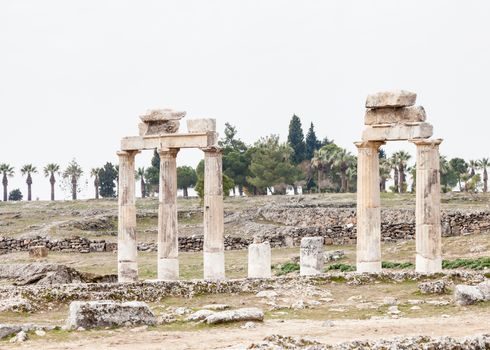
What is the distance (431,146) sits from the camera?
39281mm

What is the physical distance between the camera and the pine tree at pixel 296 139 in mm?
139625

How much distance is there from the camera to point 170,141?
41281mm

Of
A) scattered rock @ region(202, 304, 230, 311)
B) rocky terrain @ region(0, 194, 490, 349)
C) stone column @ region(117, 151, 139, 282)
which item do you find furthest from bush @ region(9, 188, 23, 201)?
scattered rock @ region(202, 304, 230, 311)

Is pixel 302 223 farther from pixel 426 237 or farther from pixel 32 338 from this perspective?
pixel 32 338

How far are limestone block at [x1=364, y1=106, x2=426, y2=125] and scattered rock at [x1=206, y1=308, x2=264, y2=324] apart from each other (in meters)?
13.1

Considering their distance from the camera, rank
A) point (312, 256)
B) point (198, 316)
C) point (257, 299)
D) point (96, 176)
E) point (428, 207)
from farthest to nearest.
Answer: point (96, 176)
point (312, 256)
point (428, 207)
point (257, 299)
point (198, 316)

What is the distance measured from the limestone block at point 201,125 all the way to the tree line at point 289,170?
203 ft

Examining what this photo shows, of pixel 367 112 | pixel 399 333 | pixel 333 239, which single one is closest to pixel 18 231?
pixel 333 239

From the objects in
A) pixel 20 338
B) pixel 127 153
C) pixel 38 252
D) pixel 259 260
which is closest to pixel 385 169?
pixel 38 252

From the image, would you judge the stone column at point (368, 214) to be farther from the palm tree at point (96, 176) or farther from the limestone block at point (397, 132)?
the palm tree at point (96, 176)

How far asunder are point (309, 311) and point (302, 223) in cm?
4506

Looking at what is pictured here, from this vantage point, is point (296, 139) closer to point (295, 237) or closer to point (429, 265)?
point (295, 237)

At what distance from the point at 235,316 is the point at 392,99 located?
13819 millimetres

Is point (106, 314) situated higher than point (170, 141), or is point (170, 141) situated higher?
point (170, 141)
